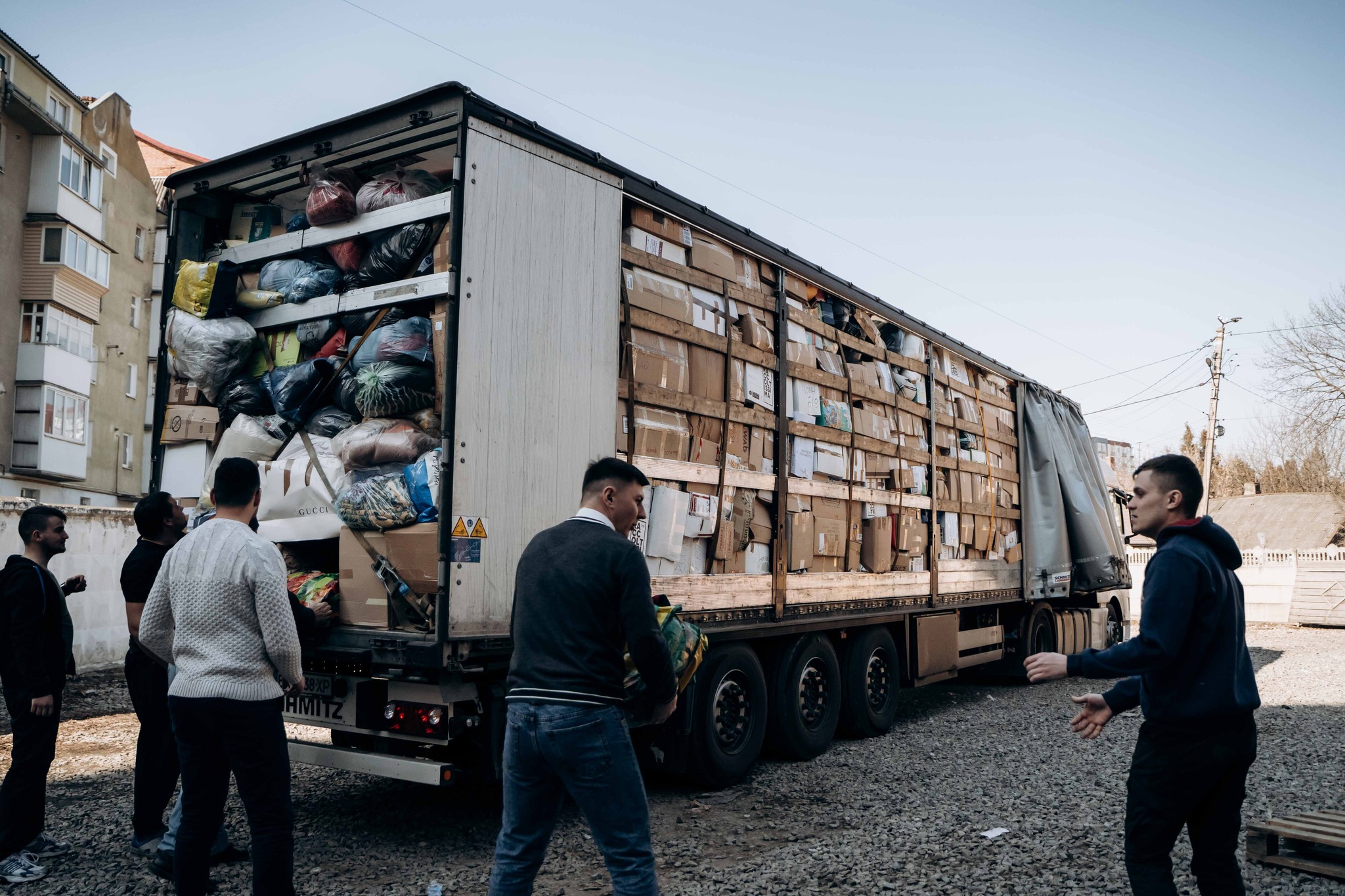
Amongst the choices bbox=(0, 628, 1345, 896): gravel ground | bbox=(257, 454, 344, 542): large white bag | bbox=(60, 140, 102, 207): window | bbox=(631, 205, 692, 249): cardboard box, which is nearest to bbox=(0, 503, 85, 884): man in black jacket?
bbox=(0, 628, 1345, 896): gravel ground

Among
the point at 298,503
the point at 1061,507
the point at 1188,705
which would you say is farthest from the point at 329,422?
the point at 1061,507

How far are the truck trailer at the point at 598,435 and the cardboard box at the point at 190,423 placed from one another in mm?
39

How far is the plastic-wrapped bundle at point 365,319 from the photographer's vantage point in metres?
5.16

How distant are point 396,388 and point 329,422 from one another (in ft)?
2.23

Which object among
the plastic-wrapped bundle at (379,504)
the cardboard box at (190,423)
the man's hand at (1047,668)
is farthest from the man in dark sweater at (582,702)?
the cardboard box at (190,423)

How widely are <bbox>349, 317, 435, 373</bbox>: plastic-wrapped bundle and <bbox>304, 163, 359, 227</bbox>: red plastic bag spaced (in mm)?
846

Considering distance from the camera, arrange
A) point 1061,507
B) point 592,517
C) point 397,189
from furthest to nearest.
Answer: point 1061,507 → point 397,189 → point 592,517

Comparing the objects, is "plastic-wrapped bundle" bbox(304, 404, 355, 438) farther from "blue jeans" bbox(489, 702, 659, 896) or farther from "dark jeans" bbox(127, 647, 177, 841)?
"blue jeans" bbox(489, 702, 659, 896)

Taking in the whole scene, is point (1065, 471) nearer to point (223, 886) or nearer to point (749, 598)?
point (749, 598)

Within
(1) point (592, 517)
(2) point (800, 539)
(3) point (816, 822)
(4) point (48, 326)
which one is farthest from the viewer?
(4) point (48, 326)

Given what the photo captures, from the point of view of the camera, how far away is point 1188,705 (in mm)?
3102

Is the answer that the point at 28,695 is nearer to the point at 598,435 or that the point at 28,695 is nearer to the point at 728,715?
the point at 598,435

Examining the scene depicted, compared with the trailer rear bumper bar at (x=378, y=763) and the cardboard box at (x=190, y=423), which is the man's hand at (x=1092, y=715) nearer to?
the trailer rear bumper bar at (x=378, y=763)

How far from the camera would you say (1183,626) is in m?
3.09
